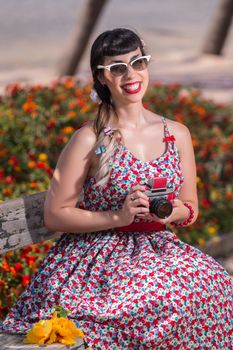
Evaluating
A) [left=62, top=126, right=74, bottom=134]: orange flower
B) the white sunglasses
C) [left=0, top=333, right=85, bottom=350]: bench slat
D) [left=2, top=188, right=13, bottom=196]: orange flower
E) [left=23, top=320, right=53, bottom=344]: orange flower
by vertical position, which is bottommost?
[left=0, top=333, right=85, bottom=350]: bench slat

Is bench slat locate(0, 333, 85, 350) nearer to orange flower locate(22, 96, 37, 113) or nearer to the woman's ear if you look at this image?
the woman's ear

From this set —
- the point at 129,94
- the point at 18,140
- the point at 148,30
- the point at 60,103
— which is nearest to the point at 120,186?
the point at 129,94

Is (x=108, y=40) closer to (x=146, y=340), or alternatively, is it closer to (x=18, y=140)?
(x=146, y=340)

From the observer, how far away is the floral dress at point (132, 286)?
3.42 metres

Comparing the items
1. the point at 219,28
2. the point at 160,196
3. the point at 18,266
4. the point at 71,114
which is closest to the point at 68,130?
the point at 71,114

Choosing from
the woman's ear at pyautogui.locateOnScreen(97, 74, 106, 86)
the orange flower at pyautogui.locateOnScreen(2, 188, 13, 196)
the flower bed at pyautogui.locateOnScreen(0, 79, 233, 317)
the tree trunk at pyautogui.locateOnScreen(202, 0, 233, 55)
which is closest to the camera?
the woman's ear at pyautogui.locateOnScreen(97, 74, 106, 86)

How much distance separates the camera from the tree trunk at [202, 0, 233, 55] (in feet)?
55.3

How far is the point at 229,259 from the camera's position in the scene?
22.2 feet

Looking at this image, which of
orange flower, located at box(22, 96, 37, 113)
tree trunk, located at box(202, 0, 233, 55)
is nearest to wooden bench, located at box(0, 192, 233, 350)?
orange flower, located at box(22, 96, 37, 113)

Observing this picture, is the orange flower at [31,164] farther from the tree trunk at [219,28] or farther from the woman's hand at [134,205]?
the tree trunk at [219,28]

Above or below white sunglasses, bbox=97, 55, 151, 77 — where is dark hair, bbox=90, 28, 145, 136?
A: above

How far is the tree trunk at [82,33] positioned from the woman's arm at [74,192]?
9.99m

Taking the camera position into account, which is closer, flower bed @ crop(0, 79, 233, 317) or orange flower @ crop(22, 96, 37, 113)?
flower bed @ crop(0, 79, 233, 317)

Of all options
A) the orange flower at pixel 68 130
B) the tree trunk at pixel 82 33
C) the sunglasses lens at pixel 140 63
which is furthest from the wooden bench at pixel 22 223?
the tree trunk at pixel 82 33
